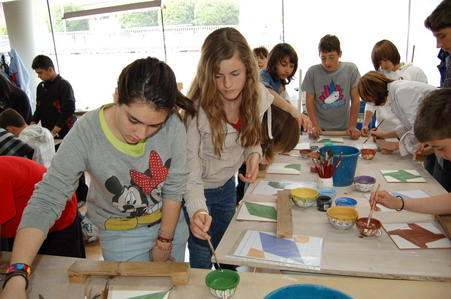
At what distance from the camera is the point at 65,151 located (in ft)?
3.63

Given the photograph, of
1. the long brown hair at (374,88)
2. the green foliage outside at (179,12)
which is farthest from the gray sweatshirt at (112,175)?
the green foliage outside at (179,12)

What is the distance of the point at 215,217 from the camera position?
1.85m

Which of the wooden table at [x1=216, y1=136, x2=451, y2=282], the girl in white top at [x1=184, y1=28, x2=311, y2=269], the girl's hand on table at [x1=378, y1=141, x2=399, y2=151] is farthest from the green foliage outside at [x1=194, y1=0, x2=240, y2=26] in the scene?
the wooden table at [x1=216, y1=136, x2=451, y2=282]

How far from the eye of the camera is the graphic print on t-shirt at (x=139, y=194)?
1.23 metres

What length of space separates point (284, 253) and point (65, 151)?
0.80m

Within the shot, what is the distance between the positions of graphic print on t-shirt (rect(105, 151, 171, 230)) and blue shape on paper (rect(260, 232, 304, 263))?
0.43m

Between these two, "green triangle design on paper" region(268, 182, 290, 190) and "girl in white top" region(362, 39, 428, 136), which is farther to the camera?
"girl in white top" region(362, 39, 428, 136)

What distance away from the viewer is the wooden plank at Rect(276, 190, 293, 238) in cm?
134

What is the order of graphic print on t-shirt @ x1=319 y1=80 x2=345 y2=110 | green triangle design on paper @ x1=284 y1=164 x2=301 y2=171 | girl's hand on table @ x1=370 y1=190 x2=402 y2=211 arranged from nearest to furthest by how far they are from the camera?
girl's hand on table @ x1=370 y1=190 x2=402 y2=211 → green triangle design on paper @ x1=284 y1=164 x2=301 y2=171 → graphic print on t-shirt @ x1=319 y1=80 x2=345 y2=110

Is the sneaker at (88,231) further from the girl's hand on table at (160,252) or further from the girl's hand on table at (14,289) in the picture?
the girl's hand on table at (14,289)

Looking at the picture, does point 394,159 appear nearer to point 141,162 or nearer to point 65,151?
point 141,162

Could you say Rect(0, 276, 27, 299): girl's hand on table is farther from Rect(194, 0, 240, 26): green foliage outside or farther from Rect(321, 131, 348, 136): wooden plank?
Rect(194, 0, 240, 26): green foliage outside

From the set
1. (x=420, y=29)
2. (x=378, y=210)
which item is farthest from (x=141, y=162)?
(x=420, y=29)

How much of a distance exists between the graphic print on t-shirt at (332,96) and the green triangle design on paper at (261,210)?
1840 millimetres
